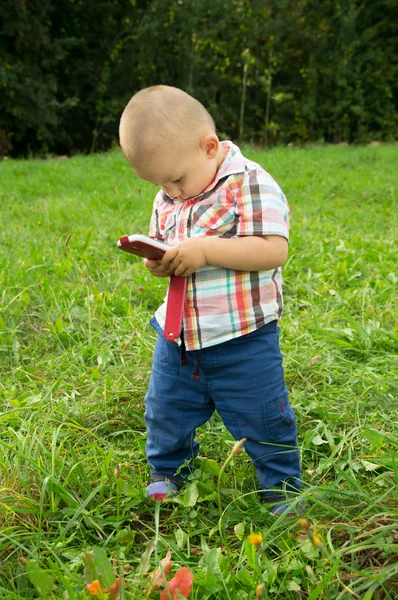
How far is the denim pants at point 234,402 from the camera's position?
151 cm

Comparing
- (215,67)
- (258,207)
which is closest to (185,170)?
(258,207)

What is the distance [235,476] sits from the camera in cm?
170

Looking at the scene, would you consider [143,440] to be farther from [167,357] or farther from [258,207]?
[258,207]

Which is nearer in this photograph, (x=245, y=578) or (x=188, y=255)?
(x=245, y=578)

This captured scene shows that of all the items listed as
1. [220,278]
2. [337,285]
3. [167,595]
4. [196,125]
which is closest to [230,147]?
[196,125]

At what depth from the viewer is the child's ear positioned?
140 centimetres

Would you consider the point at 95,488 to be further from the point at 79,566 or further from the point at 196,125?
the point at 196,125

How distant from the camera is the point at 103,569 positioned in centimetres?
Result: 121

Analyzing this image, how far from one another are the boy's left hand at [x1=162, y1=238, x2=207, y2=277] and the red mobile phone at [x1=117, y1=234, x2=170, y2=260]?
2 cm

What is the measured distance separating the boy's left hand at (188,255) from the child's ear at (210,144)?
0.22 metres

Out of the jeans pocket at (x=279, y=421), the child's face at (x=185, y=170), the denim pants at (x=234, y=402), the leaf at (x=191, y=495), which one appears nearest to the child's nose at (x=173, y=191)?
the child's face at (x=185, y=170)

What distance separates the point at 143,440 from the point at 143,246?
0.79 meters

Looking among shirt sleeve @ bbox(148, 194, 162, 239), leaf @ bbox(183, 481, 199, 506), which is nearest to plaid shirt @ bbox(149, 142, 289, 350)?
shirt sleeve @ bbox(148, 194, 162, 239)

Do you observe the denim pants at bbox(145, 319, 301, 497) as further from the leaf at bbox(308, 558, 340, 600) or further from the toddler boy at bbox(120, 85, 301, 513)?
the leaf at bbox(308, 558, 340, 600)
